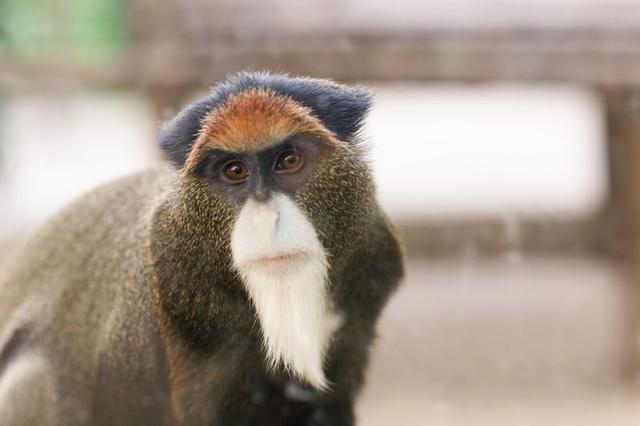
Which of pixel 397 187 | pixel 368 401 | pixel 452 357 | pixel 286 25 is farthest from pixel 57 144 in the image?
pixel 368 401

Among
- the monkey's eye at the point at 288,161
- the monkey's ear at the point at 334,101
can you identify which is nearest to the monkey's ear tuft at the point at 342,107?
the monkey's ear at the point at 334,101

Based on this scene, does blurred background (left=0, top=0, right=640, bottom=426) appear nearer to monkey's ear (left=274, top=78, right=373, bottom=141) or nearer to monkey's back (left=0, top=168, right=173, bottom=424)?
monkey's back (left=0, top=168, right=173, bottom=424)

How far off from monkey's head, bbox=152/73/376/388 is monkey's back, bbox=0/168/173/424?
30cm

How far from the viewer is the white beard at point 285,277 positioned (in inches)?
91.2

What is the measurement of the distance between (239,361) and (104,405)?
634 millimetres

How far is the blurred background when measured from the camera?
4562 millimetres

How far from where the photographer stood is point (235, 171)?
2.41m

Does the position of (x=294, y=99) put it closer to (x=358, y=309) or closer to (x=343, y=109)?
(x=343, y=109)

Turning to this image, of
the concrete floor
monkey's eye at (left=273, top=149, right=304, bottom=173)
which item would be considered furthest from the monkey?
the concrete floor

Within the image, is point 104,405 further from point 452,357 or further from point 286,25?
point 286,25

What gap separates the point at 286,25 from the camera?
18.6 ft

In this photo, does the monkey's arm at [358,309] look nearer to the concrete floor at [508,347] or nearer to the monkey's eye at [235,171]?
the monkey's eye at [235,171]

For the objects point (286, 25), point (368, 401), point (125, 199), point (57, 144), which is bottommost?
point (368, 401)

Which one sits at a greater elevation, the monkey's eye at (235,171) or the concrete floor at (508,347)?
the monkey's eye at (235,171)
